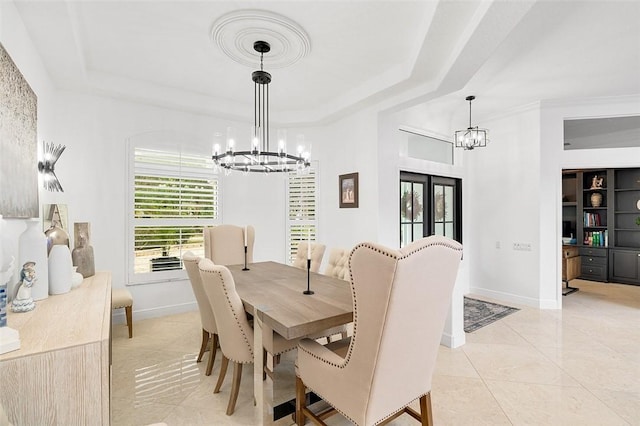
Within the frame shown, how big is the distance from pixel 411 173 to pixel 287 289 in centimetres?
308

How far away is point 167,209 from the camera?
161 inches

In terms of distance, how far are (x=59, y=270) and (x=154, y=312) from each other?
241 cm

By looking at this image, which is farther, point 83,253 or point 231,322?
point 83,253

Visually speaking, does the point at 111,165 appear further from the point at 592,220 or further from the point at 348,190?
the point at 592,220

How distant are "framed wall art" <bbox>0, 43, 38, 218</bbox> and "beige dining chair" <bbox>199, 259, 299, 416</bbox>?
43.7 inches

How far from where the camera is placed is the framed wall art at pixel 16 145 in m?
1.65

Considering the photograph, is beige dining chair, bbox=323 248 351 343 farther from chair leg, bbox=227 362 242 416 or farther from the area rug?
the area rug

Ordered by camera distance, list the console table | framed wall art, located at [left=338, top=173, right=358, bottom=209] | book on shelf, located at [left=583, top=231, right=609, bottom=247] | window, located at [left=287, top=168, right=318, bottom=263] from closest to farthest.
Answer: the console table, framed wall art, located at [left=338, top=173, right=358, bottom=209], window, located at [left=287, top=168, right=318, bottom=263], book on shelf, located at [left=583, top=231, right=609, bottom=247]

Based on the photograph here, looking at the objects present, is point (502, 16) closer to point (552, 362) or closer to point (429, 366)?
point (429, 366)

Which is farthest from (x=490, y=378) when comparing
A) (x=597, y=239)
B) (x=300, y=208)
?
(x=597, y=239)

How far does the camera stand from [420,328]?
1.55m

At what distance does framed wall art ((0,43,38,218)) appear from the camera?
1647mm

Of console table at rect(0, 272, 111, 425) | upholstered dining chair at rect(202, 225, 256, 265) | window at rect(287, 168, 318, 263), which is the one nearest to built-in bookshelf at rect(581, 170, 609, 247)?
window at rect(287, 168, 318, 263)

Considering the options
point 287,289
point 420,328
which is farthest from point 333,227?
point 420,328
